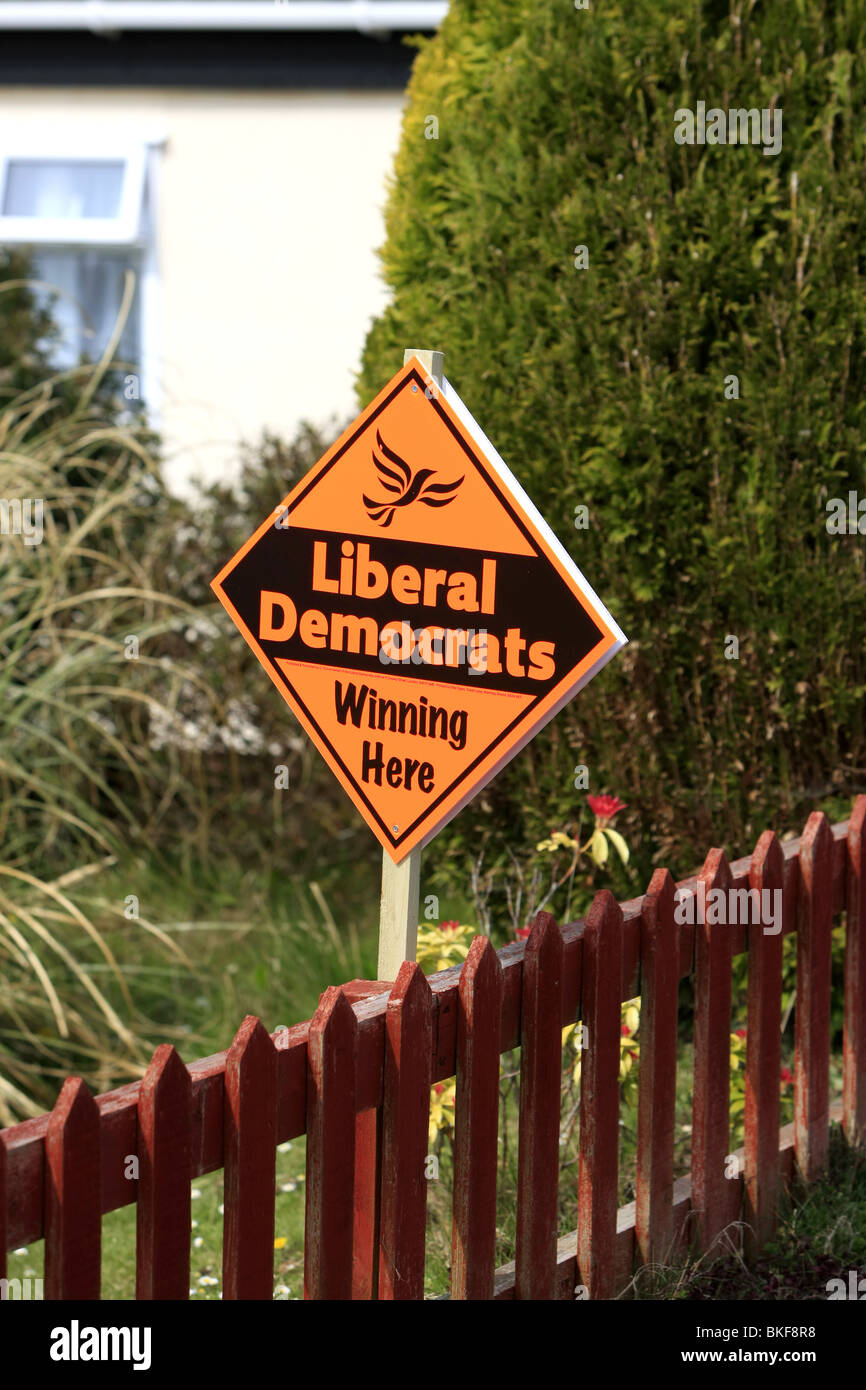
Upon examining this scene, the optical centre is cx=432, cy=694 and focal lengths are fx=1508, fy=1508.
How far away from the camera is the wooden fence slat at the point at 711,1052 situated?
2953 millimetres

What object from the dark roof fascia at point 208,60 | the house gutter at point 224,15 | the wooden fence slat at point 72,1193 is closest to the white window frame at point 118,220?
the dark roof fascia at point 208,60

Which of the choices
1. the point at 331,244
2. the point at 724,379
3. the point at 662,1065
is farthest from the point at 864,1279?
the point at 331,244

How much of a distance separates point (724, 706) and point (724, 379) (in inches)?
31.2

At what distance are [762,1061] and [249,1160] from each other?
1.45 metres

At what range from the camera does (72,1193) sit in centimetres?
179

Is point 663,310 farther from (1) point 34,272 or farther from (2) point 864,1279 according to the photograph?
(1) point 34,272

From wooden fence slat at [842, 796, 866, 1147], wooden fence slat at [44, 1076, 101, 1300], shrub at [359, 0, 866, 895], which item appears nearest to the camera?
wooden fence slat at [44, 1076, 101, 1300]

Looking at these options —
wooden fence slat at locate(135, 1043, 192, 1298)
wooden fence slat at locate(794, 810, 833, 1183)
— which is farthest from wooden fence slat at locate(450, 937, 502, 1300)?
wooden fence slat at locate(794, 810, 833, 1183)

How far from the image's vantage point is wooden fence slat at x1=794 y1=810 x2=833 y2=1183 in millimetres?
3273

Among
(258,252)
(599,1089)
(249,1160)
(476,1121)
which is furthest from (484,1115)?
(258,252)

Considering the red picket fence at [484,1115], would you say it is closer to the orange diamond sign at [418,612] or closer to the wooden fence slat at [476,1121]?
the wooden fence slat at [476,1121]

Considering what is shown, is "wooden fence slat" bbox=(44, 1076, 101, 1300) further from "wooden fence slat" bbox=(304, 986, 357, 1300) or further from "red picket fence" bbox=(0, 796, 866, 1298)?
"wooden fence slat" bbox=(304, 986, 357, 1300)

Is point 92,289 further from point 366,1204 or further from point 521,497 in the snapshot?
point 366,1204

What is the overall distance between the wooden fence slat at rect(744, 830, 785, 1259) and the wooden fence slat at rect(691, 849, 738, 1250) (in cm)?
10
